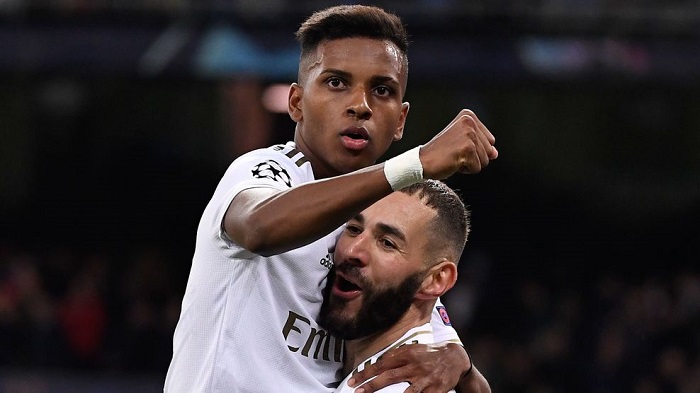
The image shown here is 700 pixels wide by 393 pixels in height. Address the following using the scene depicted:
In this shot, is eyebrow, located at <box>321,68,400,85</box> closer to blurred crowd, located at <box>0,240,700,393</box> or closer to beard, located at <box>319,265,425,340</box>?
beard, located at <box>319,265,425,340</box>

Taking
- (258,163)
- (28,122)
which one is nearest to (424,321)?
(258,163)

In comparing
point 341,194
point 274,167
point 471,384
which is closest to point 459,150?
point 341,194

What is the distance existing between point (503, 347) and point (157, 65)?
561cm

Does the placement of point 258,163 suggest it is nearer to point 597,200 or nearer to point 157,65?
point 157,65

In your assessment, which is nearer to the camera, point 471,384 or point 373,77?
point 373,77

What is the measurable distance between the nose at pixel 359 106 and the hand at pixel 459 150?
70 centimetres

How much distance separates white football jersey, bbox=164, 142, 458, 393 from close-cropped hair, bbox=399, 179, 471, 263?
0.52 meters

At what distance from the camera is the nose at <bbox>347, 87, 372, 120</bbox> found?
457cm

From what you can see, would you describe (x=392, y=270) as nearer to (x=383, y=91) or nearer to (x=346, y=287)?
(x=346, y=287)

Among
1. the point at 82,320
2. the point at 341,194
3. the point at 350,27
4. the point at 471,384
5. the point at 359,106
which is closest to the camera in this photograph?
the point at 341,194

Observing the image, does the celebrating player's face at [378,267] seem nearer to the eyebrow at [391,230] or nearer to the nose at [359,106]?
the eyebrow at [391,230]

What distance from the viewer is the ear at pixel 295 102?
4840mm

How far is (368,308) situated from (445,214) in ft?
1.64

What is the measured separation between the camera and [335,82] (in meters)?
4.63
